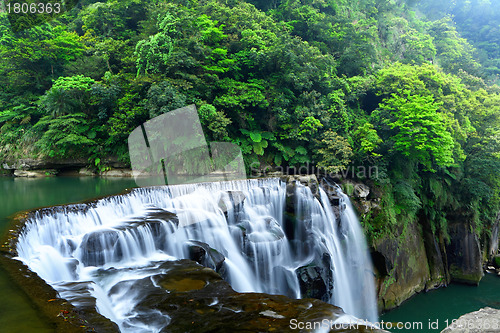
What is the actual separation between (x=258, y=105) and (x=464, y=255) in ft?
47.8

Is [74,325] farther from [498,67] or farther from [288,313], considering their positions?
[498,67]

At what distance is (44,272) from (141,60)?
13671mm

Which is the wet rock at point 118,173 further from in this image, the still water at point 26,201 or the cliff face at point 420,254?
the cliff face at point 420,254

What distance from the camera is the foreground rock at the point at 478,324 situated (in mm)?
3418

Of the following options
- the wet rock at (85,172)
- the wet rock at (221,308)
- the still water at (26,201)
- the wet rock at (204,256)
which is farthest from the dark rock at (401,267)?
the wet rock at (85,172)

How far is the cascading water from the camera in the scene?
5738 mm

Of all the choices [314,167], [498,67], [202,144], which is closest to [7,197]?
[202,144]

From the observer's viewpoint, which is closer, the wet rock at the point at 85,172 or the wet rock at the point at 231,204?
the wet rock at the point at 231,204

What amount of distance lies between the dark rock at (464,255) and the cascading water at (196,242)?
689cm

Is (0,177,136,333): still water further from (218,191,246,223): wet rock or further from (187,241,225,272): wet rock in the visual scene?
(218,191,246,223): wet rock

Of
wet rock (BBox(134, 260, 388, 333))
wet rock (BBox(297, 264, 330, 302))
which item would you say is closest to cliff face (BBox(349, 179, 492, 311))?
wet rock (BBox(297, 264, 330, 302))

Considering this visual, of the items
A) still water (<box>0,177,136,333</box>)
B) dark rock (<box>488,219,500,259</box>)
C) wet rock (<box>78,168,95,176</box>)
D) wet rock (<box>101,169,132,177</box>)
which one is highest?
wet rock (<box>78,168,95,176</box>)

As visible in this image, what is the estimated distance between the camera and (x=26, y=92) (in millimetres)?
17938

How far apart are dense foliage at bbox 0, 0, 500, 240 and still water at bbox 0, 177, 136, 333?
3.37 m
